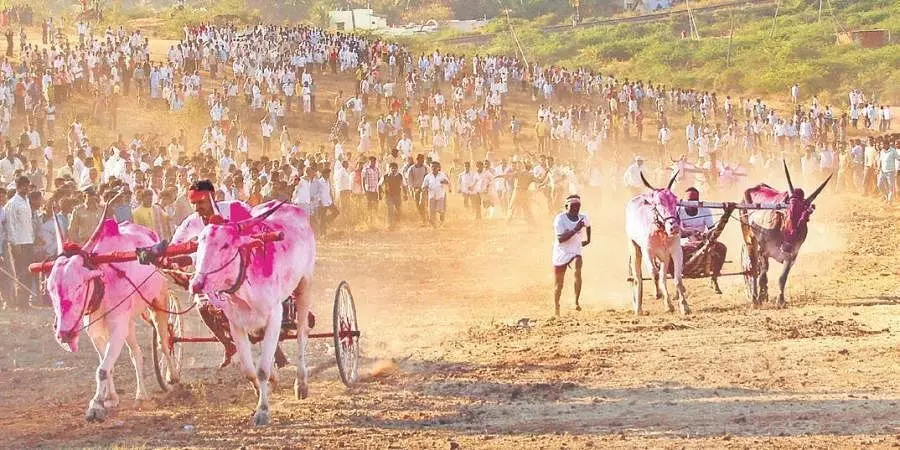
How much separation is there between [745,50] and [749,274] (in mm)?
53719

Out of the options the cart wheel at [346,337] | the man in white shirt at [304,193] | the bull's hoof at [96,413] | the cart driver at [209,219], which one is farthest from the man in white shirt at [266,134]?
the bull's hoof at [96,413]

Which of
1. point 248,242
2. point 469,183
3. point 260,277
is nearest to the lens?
point 248,242

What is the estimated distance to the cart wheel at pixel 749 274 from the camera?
18531 millimetres

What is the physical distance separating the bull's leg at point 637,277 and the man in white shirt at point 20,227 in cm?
826

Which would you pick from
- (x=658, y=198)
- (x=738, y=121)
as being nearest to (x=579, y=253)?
(x=658, y=198)

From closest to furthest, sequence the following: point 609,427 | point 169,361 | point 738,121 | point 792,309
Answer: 1. point 609,427
2. point 169,361
3. point 792,309
4. point 738,121

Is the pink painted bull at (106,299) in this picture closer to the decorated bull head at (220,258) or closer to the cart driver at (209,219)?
the cart driver at (209,219)

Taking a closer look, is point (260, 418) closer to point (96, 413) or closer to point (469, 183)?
point (96, 413)

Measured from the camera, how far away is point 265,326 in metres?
11.6

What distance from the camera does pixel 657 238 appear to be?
703 inches

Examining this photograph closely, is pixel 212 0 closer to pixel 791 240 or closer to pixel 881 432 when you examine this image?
pixel 791 240

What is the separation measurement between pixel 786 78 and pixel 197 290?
5570cm

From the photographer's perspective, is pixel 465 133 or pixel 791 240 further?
pixel 465 133

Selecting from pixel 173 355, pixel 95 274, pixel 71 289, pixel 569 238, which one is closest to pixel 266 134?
pixel 569 238
